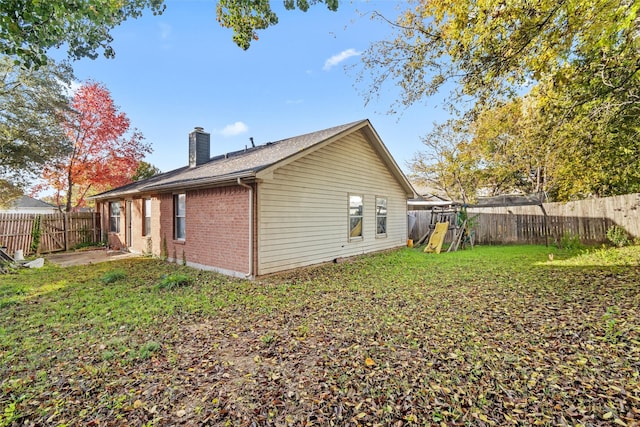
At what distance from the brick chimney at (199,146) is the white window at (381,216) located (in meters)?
8.00

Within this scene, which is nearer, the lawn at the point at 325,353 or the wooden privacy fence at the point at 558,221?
the lawn at the point at 325,353

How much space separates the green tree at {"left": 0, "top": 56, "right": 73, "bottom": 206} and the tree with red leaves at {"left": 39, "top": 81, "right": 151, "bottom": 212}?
168 centimetres

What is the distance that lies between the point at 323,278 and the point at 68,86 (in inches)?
633

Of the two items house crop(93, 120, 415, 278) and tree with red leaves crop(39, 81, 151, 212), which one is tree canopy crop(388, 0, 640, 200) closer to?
house crop(93, 120, 415, 278)

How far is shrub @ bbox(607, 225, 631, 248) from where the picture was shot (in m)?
10.2

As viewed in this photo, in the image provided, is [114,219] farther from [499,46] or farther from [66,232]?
[499,46]

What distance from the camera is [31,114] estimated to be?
12.8 metres

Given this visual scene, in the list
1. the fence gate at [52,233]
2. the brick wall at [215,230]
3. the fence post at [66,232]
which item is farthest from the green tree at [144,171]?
the brick wall at [215,230]

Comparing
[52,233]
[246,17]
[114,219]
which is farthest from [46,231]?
[246,17]

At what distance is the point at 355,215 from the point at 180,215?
616cm

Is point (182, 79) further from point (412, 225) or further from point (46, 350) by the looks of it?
point (412, 225)

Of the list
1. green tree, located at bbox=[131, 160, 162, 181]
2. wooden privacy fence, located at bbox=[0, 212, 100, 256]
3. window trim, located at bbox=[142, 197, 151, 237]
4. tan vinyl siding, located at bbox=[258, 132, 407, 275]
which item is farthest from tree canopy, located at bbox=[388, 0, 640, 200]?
green tree, located at bbox=[131, 160, 162, 181]

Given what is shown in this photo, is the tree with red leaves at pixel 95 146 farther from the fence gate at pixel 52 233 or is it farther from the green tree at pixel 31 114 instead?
the fence gate at pixel 52 233

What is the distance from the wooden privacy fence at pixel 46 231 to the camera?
11273 millimetres
